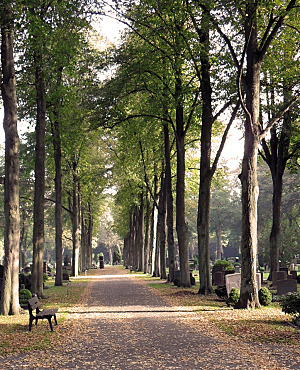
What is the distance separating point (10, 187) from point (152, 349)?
7.79 metres

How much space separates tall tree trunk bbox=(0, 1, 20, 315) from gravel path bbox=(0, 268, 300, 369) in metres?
2.01

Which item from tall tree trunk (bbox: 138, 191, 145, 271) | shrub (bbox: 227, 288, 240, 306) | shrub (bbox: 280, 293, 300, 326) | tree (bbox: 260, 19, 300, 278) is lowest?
shrub (bbox: 227, 288, 240, 306)

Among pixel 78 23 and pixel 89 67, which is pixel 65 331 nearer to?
pixel 78 23

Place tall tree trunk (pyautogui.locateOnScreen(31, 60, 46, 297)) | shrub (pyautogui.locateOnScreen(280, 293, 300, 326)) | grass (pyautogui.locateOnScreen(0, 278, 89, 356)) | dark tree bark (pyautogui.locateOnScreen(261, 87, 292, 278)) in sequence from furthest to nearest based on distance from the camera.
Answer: dark tree bark (pyautogui.locateOnScreen(261, 87, 292, 278)), tall tree trunk (pyautogui.locateOnScreen(31, 60, 46, 297)), shrub (pyautogui.locateOnScreen(280, 293, 300, 326)), grass (pyautogui.locateOnScreen(0, 278, 89, 356))

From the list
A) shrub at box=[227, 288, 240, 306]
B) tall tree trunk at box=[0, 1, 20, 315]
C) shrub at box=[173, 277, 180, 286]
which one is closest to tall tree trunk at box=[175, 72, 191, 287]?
shrub at box=[173, 277, 180, 286]

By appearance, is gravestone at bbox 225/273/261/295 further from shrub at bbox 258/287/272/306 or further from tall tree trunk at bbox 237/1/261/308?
tall tree trunk at bbox 237/1/261/308

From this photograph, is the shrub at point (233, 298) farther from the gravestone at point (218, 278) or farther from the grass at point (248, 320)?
the gravestone at point (218, 278)

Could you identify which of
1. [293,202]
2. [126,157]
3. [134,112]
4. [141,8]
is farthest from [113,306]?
[293,202]

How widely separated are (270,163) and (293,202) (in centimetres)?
3277

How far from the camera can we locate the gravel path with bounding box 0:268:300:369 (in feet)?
28.0

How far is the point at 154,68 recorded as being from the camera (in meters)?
23.6

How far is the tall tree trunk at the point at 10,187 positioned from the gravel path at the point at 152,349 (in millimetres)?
2008

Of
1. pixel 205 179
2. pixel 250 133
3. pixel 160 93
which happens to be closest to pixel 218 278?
pixel 205 179

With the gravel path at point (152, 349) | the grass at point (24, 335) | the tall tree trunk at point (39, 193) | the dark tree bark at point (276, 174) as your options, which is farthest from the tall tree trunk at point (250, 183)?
the dark tree bark at point (276, 174)
